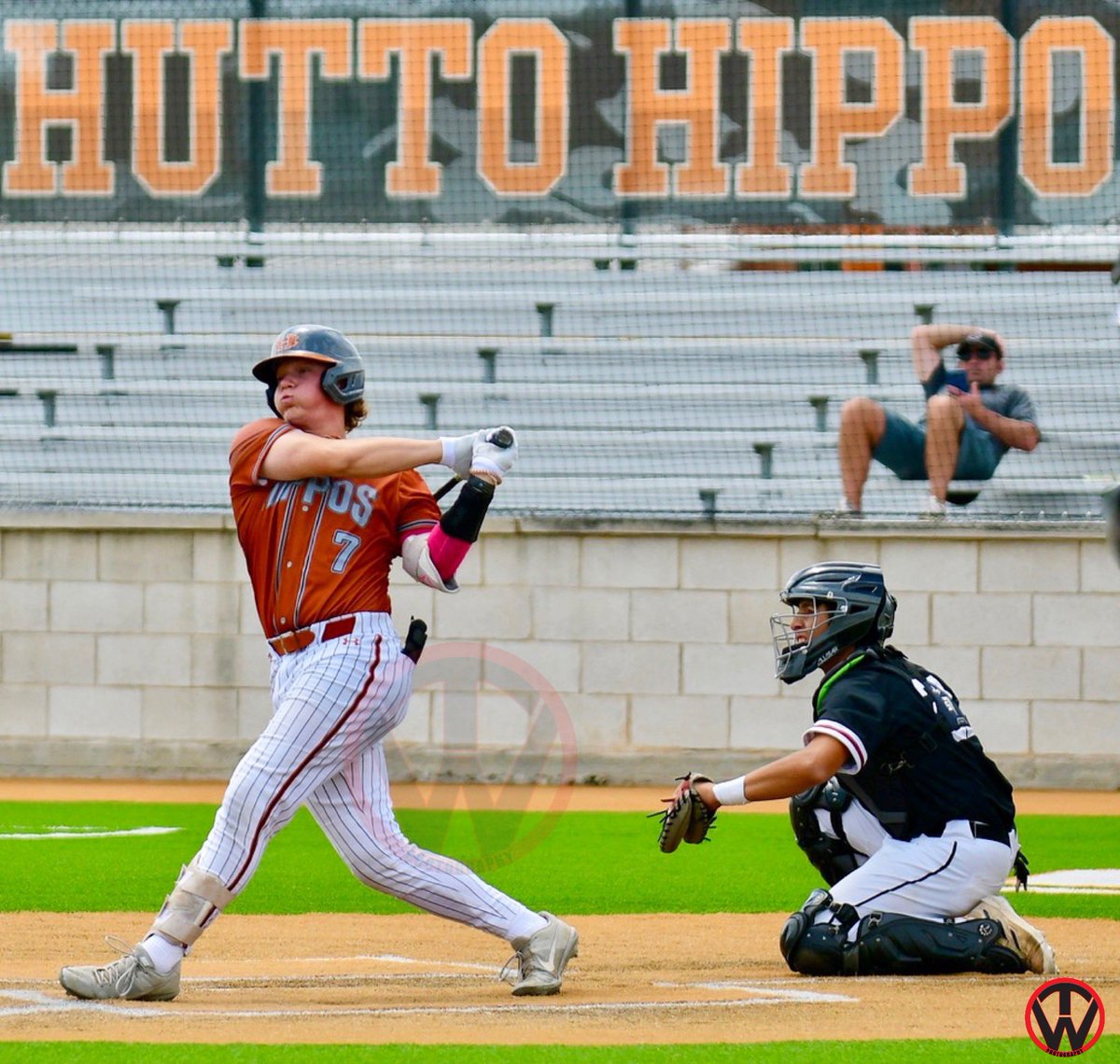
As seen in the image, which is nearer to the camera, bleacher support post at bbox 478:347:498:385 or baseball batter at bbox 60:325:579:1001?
baseball batter at bbox 60:325:579:1001

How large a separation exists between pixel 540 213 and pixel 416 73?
1.44 meters

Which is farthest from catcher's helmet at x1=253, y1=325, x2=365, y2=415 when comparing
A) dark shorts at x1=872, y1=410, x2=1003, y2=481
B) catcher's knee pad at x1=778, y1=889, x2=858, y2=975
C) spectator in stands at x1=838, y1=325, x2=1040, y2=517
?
dark shorts at x1=872, y1=410, x2=1003, y2=481

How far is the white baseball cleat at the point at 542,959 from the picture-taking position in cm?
512

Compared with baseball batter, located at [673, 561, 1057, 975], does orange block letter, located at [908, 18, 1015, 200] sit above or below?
above

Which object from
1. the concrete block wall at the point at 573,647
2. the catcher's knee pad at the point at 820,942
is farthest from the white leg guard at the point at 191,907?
the concrete block wall at the point at 573,647

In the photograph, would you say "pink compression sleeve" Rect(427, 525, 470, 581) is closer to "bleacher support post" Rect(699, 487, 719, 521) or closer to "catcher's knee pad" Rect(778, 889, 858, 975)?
"catcher's knee pad" Rect(778, 889, 858, 975)

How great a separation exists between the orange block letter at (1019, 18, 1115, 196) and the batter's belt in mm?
9946

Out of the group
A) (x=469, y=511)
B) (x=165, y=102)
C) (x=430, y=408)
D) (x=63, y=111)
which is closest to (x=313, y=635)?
(x=469, y=511)

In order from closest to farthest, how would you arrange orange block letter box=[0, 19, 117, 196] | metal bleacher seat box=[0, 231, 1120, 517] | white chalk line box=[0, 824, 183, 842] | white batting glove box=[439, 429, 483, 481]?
white batting glove box=[439, 429, 483, 481] < white chalk line box=[0, 824, 183, 842] < metal bleacher seat box=[0, 231, 1120, 517] < orange block letter box=[0, 19, 117, 196]

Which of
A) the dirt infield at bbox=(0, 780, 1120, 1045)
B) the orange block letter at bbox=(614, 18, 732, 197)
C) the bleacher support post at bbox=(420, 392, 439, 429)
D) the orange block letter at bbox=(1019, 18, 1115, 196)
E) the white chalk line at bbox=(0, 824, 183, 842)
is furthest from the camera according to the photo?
the orange block letter at bbox=(614, 18, 732, 197)

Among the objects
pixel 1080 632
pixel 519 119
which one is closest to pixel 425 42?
pixel 519 119

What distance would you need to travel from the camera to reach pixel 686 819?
5273mm

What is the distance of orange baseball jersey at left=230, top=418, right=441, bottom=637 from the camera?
5.12 metres

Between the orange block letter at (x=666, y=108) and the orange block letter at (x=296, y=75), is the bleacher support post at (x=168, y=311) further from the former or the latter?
the orange block letter at (x=666, y=108)
